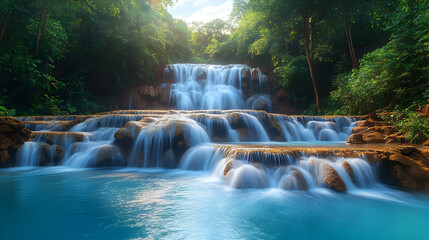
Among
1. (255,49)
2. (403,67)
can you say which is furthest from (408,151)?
(255,49)

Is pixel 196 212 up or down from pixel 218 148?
down

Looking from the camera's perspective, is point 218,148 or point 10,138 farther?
point 10,138

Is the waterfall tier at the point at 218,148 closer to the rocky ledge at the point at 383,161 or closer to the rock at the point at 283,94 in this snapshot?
the rocky ledge at the point at 383,161

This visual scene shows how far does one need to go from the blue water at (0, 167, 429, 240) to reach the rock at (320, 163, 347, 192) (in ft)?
0.60

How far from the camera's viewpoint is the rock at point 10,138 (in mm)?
6113

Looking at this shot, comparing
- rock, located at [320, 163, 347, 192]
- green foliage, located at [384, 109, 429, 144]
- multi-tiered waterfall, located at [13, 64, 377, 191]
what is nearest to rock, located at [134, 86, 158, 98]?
multi-tiered waterfall, located at [13, 64, 377, 191]

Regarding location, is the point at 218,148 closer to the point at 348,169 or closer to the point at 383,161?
the point at 348,169

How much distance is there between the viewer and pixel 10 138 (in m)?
6.26

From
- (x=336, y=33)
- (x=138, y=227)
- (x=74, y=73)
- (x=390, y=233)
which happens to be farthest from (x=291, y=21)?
(x=74, y=73)

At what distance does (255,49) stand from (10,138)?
49.1 ft

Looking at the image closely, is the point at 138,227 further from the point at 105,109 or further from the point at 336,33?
the point at 336,33

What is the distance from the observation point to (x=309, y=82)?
55.1 ft

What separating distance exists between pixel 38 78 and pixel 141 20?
26.4ft

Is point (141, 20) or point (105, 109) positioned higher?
point (141, 20)
